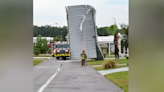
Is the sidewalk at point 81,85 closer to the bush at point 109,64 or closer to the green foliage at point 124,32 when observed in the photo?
the bush at point 109,64

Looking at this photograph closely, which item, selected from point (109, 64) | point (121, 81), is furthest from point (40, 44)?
point (121, 81)

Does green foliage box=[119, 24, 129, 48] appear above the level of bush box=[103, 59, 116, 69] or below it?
above

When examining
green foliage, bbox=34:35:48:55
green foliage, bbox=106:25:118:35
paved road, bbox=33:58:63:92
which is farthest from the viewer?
green foliage, bbox=34:35:48:55

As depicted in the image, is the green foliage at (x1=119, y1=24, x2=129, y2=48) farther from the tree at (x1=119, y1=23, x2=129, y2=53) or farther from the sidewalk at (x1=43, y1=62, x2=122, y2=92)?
the sidewalk at (x1=43, y1=62, x2=122, y2=92)

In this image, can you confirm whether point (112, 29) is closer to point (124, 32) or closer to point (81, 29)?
point (124, 32)

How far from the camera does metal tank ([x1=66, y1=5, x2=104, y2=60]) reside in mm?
21078

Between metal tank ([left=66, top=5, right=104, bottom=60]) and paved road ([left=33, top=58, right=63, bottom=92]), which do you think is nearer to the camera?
paved road ([left=33, top=58, right=63, bottom=92])

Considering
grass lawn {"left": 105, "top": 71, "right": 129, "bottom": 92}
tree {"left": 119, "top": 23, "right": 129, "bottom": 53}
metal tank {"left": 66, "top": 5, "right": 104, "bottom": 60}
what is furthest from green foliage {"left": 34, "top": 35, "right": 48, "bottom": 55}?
grass lawn {"left": 105, "top": 71, "right": 129, "bottom": 92}

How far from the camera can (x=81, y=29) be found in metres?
21.5

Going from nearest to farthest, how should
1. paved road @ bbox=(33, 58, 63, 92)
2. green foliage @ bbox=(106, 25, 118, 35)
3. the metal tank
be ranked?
paved road @ bbox=(33, 58, 63, 92), the metal tank, green foliage @ bbox=(106, 25, 118, 35)

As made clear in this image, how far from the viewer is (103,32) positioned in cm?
6819
